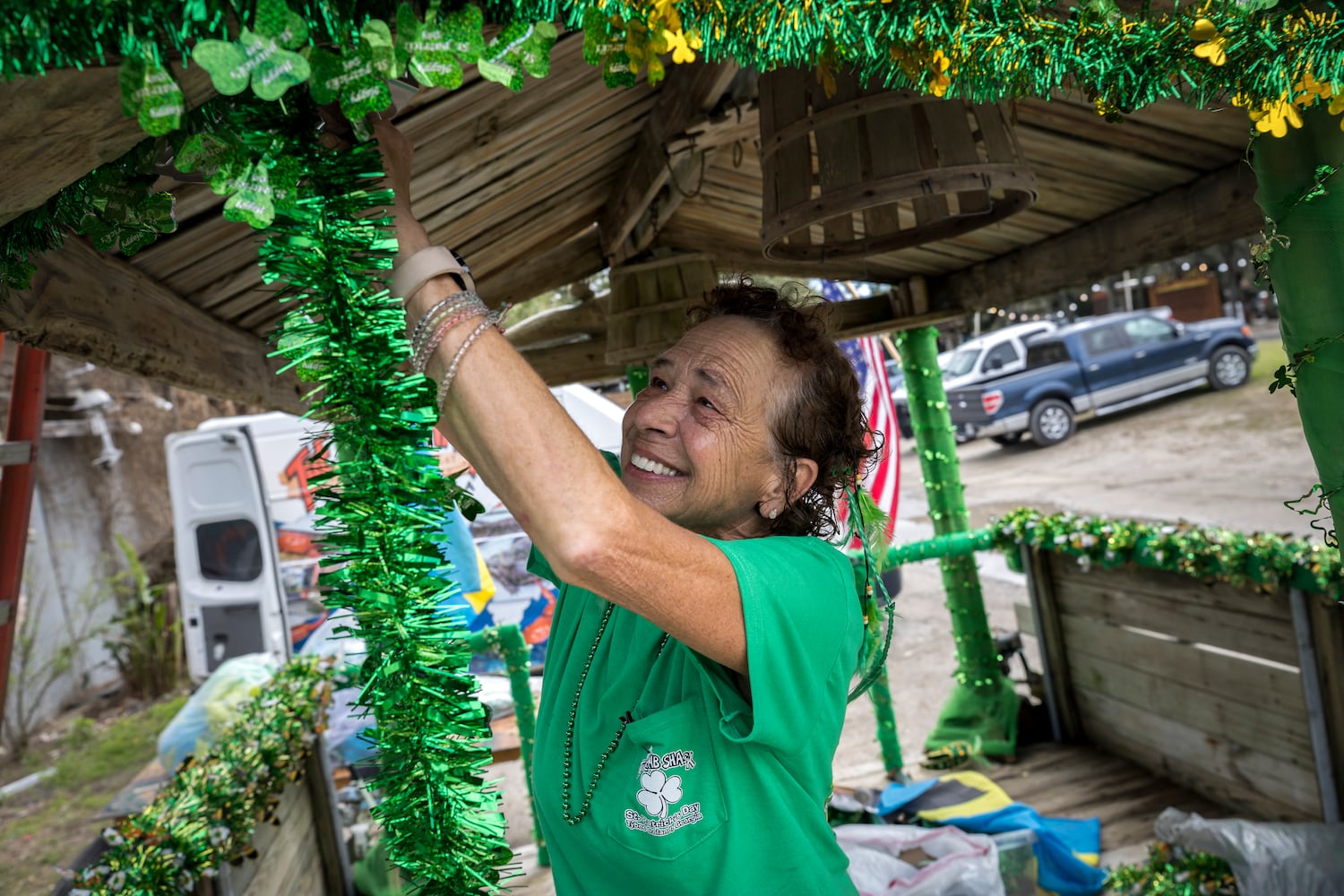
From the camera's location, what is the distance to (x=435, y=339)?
96 cm

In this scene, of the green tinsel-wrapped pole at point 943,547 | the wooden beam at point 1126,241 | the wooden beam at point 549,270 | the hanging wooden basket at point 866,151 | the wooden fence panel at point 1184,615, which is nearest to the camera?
the hanging wooden basket at point 866,151

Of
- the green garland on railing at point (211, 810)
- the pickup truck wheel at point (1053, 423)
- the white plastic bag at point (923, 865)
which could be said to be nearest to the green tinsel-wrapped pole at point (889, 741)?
the white plastic bag at point (923, 865)

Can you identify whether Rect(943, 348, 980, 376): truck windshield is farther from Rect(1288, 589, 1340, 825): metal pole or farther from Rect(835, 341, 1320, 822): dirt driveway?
Rect(1288, 589, 1340, 825): metal pole

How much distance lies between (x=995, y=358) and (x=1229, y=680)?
1216 cm

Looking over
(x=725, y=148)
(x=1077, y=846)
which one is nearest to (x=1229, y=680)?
(x=1077, y=846)

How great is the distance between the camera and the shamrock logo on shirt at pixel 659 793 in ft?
4.30

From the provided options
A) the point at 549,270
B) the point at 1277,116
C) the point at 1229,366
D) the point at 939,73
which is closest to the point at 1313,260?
the point at 1277,116

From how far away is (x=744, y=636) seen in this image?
1.11 metres

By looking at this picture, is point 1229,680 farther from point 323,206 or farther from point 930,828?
point 323,206

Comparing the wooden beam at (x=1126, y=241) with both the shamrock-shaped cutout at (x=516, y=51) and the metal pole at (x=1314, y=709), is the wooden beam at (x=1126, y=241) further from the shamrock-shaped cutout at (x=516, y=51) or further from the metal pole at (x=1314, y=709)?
the shamrock-shaped cutout at (x=516, y=51)

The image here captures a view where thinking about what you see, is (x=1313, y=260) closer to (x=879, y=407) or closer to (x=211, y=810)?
(x=211, y=810)

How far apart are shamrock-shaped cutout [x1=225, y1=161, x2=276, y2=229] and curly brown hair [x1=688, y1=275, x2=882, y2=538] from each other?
833 millimetres

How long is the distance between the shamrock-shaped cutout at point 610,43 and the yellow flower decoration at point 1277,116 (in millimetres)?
850

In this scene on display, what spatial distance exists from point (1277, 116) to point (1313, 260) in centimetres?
27
